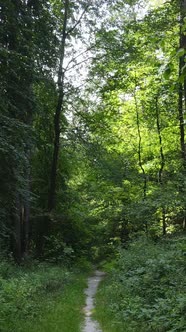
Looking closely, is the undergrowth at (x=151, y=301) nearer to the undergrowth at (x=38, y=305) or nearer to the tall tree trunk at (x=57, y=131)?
the undergrowth at (x=38, y=305)

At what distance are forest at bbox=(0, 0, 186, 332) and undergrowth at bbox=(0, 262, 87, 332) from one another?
0.05 m

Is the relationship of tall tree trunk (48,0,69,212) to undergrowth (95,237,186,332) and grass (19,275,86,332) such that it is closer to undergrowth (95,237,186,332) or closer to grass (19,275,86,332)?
grass (19,275,86,332)

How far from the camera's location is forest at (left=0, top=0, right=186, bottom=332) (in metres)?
9.70

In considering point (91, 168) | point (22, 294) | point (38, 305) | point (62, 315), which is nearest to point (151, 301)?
point (62, 315)

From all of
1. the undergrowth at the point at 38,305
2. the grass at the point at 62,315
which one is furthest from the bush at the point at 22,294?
the grass at the point at 62,315

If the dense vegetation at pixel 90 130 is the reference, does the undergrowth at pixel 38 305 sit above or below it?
below

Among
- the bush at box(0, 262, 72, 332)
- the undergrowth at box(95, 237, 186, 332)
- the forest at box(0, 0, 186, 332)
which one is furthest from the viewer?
the forest at box(0, 0, 186, 332)

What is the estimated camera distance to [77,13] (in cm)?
2161

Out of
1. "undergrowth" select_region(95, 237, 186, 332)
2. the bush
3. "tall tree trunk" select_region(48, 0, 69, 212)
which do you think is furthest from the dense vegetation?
"undergrowth" select_region(95, 237, 186, 332)

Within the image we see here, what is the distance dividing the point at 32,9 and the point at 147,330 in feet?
47.7

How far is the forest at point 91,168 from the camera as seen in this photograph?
9703 millimetres

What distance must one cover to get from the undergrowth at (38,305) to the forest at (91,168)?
48 mm

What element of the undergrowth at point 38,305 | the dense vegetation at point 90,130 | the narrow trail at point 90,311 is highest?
the dense vegetation at point 90,130

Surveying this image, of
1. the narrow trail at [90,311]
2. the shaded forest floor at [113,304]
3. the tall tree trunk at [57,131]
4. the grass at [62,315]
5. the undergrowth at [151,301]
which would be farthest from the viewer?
the tall tree trunk at [57,131]
